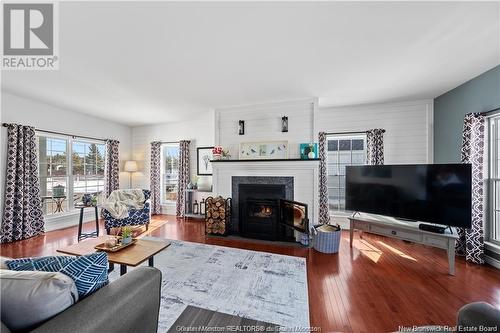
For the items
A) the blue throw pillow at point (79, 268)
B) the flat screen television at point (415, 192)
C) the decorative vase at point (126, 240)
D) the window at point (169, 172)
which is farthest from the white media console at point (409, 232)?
the window at point (169, 172)

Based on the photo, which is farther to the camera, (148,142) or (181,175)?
(148,142)

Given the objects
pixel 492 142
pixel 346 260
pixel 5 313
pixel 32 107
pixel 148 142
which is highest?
pixel 32 107

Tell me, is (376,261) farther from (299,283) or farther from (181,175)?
(181,175)

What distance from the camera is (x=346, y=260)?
299 centimetres

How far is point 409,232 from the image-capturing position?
9.59 ft

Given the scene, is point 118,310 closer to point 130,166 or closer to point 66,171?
point 66,171

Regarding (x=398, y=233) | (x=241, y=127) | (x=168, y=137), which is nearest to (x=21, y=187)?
(x=168, y=137)

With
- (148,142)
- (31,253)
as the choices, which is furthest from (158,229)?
(148,142)

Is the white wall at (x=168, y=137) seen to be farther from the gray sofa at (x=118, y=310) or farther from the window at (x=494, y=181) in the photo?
the window at (x=494, y=181)

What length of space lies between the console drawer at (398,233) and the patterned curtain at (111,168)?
232 inches

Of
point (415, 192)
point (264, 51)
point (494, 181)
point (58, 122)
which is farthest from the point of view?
point (58, 122)

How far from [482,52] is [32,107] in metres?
6.94

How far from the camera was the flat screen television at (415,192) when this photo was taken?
2658 millimetres

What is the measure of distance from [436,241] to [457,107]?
2.20 meters
